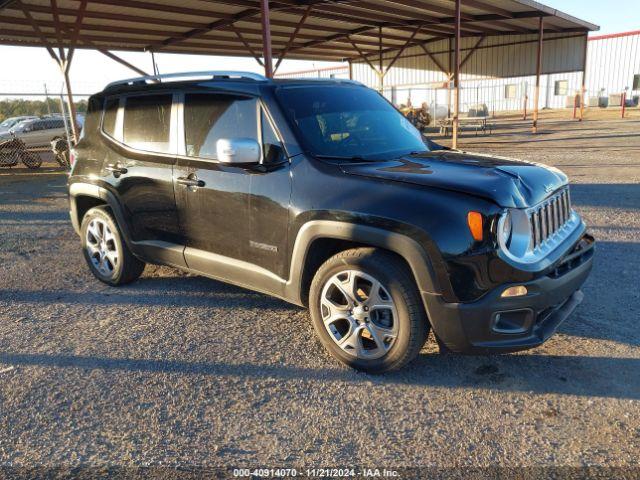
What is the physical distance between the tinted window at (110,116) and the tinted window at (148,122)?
7.1 inches

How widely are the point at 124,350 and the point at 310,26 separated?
17461 mm

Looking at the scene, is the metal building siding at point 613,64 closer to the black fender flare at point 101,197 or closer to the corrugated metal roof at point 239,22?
the corrugated metal roof at point 239,22

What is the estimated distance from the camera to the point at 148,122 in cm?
428

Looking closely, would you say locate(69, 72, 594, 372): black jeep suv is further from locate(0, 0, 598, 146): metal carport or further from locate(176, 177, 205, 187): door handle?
locate(0, 0, 598, 146): metal carport

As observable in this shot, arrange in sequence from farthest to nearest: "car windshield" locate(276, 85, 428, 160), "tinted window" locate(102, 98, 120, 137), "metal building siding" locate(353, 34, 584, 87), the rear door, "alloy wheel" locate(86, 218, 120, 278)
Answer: "metal building siding" locate(353, 34, 584, 87), "alloy wheel" locate(86, 218, 120, 278), "tinted window" locate(102, 98, 120, 137), the rear door, "car windshield" locate(276, 85, 428, 160)

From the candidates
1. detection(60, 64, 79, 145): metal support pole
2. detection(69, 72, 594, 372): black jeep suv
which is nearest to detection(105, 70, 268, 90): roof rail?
detection(69, 72, 594, 372): black jeep suv

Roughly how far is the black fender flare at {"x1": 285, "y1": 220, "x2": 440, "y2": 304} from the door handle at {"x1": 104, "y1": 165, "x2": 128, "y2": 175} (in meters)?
2.05

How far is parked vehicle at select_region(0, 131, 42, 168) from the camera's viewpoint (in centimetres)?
1540

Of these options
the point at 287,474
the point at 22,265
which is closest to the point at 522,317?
the point at 287,474

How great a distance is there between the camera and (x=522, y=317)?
9.11 ft

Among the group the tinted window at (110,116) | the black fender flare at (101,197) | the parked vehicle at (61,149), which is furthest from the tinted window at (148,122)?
the parked vehicle at (61,149)

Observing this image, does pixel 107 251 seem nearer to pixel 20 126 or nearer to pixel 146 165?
pixel 146 165

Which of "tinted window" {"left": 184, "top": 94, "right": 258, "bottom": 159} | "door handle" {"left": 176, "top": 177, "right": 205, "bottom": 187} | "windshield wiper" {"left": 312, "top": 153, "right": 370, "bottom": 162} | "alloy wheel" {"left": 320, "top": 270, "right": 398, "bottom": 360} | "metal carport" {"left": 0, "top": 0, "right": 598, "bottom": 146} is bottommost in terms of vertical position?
"alloy wheel" {"left": 320, "top": 270, "right": 398, "bottom": 360}

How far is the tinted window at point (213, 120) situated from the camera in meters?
3.60
